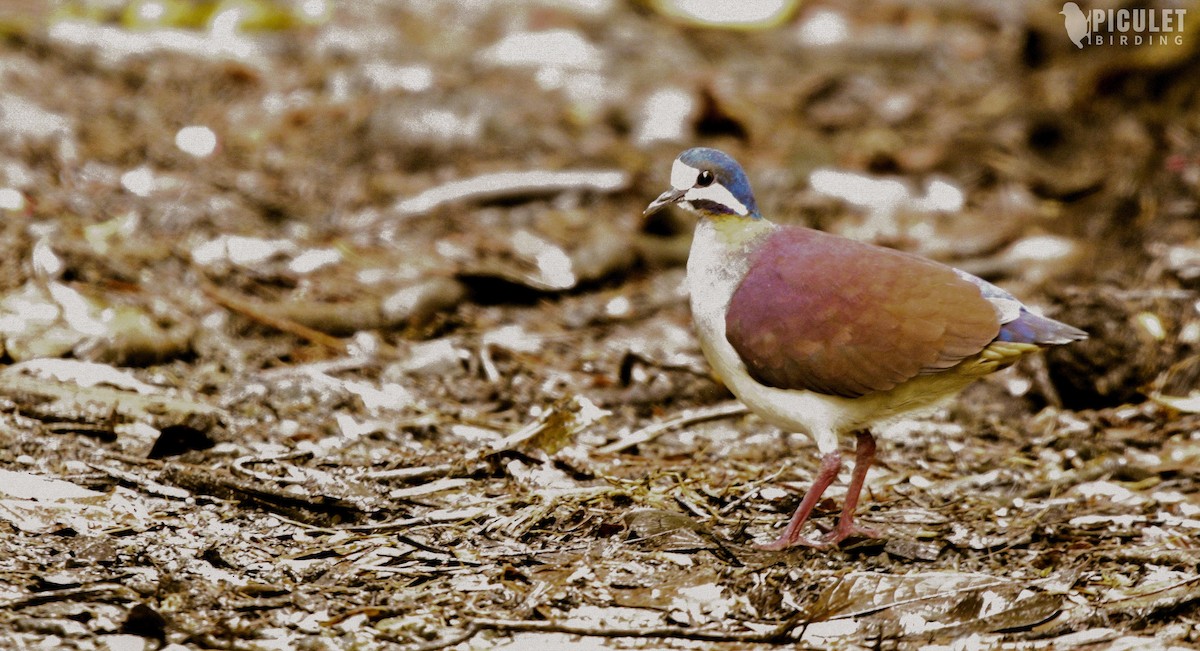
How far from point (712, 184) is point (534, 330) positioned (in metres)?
2.46

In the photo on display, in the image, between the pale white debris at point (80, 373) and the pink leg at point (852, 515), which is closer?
the pink leg at point (852, 515)

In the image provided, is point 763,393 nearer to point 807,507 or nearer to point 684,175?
point 807,507

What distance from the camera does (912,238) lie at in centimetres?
818

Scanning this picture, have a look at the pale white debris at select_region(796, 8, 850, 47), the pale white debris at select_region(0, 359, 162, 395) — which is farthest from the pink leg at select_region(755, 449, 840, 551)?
the pale white debris at select_region(796, 8, 850, 47)

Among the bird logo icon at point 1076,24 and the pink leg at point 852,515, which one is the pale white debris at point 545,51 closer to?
the bird logo icon at point 1076,24

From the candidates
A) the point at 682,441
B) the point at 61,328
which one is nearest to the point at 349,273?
the point at 61,328

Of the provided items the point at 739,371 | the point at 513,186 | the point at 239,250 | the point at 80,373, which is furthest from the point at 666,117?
the point at 739,371

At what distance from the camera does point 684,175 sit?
4.61 metres

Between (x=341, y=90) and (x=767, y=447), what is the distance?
18.2 feet

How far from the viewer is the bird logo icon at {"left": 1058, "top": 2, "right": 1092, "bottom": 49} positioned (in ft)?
31.6

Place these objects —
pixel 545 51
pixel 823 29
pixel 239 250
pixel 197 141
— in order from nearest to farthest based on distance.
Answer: pixel 239 250 → pixel 197 141 → pixel 545 51 → pixel 823 29

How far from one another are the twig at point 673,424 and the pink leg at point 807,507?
3.36 ft

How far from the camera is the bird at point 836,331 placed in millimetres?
Result: 4242

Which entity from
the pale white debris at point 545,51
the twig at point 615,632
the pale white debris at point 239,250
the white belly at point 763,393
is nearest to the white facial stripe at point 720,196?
the white belly at point 763,393
